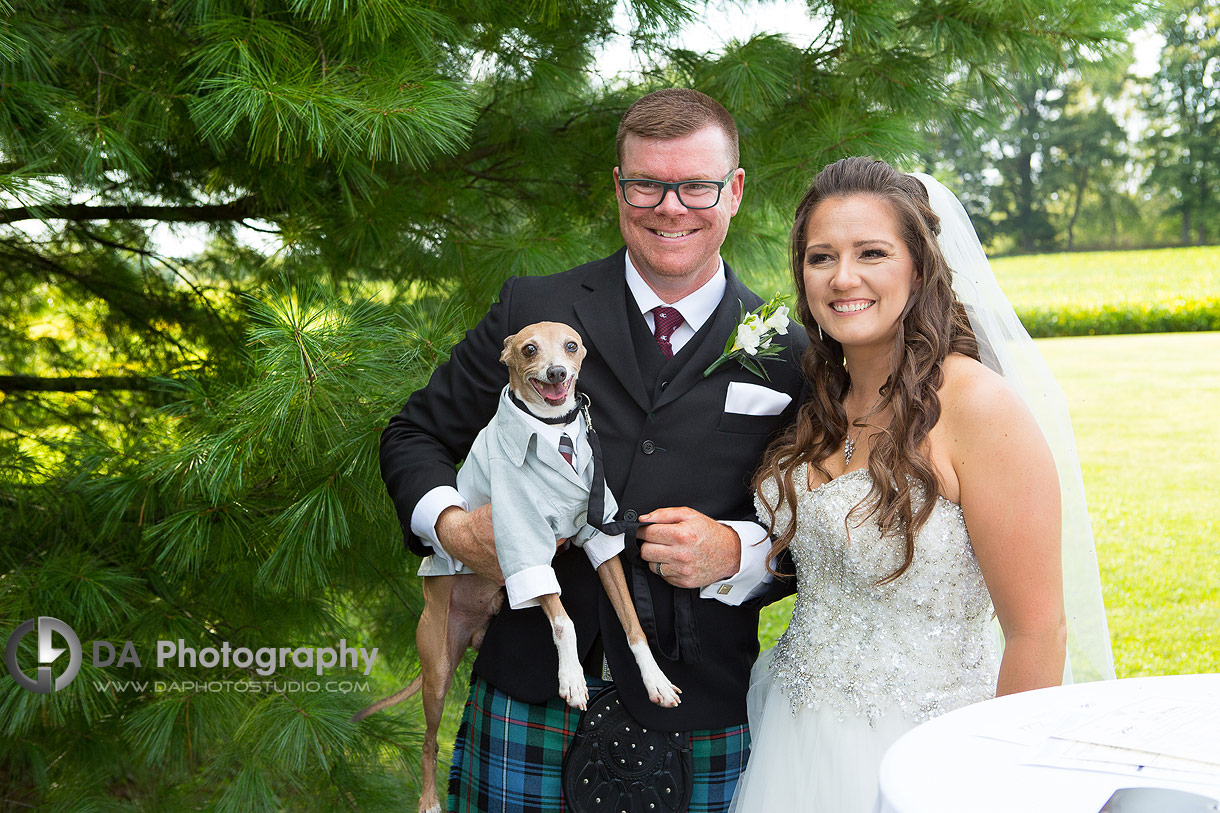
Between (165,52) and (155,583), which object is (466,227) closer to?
(165,52)

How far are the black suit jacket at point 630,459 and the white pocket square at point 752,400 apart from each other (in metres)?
0.01

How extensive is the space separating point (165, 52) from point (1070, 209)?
970 inches

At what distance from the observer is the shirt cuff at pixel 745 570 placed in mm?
1938

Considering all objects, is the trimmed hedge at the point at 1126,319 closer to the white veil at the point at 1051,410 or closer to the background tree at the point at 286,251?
the background tree at the point at 286,251

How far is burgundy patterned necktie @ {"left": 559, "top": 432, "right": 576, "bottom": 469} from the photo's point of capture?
178cm

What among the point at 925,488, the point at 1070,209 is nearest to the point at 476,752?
the point at 925,488

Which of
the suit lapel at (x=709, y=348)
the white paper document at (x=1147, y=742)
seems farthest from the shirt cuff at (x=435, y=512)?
the white paper document at (x=1147, y=742)

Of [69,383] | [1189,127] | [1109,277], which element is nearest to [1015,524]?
[69,383]

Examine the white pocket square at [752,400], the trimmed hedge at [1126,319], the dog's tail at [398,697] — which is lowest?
the dog's tail at [398,697]

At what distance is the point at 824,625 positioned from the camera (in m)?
1.93

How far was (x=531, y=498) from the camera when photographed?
1.72 meters

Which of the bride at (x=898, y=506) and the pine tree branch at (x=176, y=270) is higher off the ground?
the pine tree branch at (x=176, y=270)

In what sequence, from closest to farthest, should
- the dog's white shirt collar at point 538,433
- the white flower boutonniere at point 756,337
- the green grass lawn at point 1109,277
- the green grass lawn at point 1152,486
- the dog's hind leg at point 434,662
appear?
the dog's white shirt collar at point 538,433
the white flower boutonniere at point 756,337
the dog's hind leg at point 434,662
the green grass lawn at point 1152,486
the green grass lawn at point 1109,277

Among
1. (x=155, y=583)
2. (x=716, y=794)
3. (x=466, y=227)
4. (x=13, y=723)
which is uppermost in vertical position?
(x=466, y=227)
